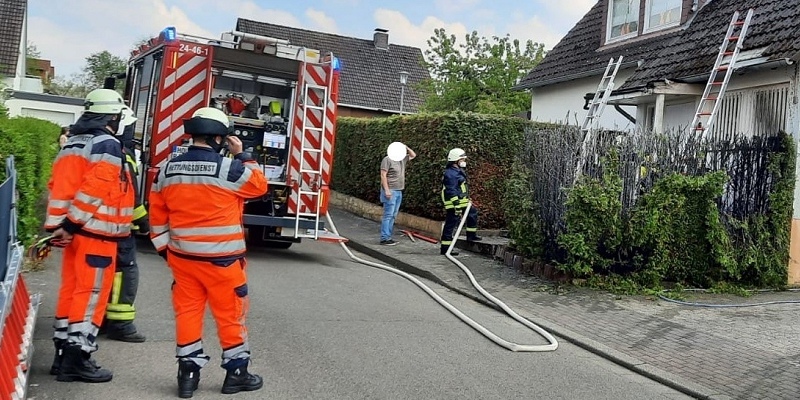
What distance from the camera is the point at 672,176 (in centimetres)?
941

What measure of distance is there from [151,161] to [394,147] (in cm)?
405

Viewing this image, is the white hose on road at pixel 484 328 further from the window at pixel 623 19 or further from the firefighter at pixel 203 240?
the window at pixel 623 19

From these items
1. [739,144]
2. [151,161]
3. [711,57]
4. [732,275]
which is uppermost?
[711,57]

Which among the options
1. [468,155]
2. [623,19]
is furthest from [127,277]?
[623,19]

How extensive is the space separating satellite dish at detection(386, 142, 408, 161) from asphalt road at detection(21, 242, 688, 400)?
4371 millimetres

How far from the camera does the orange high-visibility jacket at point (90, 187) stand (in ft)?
16.9

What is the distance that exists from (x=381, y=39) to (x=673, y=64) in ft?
91.6

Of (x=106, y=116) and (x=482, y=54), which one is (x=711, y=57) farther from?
(x=482, y=54)

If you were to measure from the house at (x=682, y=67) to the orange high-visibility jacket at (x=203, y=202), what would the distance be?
7.67 meters

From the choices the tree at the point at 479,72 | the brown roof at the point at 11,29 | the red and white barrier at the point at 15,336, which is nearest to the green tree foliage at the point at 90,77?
the brown roof at the point at 11,29

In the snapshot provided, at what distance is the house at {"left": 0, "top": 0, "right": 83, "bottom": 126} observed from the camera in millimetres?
31094

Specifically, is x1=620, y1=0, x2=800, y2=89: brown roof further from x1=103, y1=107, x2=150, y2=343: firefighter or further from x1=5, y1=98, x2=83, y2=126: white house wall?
x1=5, y1=98, x2=83, y2=126: white house wall

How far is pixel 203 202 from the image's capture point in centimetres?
493

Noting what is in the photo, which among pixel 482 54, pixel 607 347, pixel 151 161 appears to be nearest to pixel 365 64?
pixel 482 54
